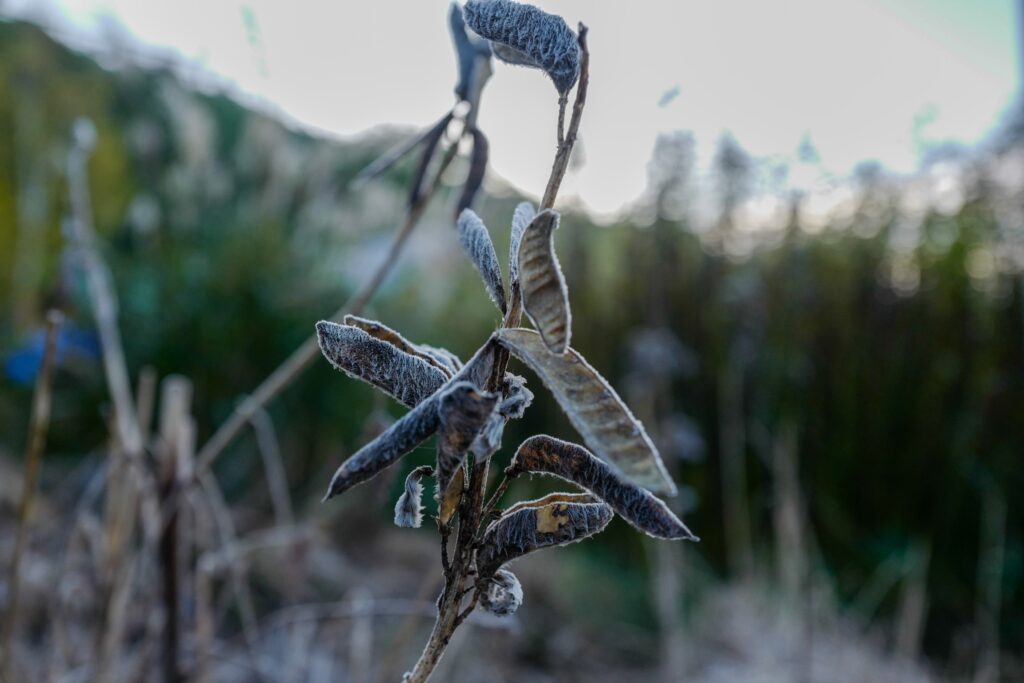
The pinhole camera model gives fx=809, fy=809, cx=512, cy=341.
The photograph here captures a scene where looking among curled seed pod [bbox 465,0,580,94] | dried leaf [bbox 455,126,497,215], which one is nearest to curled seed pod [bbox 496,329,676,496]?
curled seed pod [bbox 465,0,580,94]

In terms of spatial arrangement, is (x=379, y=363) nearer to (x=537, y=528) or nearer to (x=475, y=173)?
(x=537, y=528)

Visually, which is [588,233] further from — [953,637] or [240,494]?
[953,637]

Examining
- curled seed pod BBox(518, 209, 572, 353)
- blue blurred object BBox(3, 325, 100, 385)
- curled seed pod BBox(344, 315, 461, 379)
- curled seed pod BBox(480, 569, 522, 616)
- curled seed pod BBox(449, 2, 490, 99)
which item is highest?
curled seed pod BBox(449, 2, 490, 99)

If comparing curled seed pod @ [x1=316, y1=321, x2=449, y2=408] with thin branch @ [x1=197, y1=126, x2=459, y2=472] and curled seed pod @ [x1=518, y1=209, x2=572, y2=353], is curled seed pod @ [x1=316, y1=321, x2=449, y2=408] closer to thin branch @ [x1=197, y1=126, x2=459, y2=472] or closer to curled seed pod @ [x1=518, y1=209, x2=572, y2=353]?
curled seed pod @ [x1=518, y1=209, x2=572, y2=353]

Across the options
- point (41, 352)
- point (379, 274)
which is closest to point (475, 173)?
point (379, 274)

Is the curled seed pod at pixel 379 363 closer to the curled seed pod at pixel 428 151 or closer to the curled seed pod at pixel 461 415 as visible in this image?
the curled seed pod at pixel 461 415

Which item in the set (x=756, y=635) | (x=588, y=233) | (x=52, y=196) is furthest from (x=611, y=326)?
(x=52, y=196)
